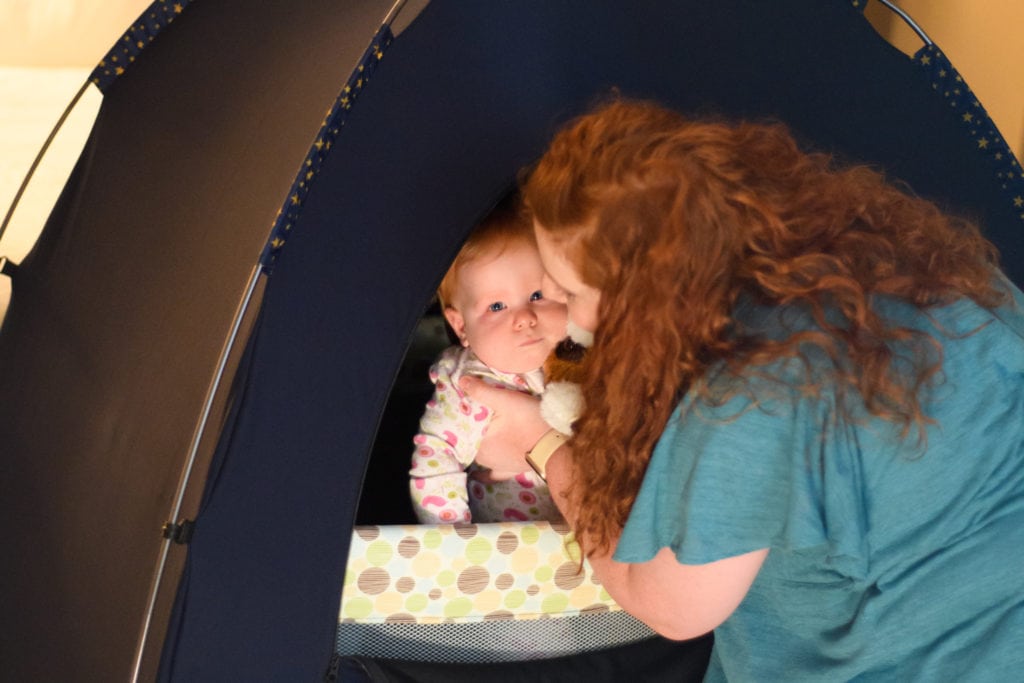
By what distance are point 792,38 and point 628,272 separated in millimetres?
666

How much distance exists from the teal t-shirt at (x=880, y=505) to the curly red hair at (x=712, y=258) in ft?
0.08

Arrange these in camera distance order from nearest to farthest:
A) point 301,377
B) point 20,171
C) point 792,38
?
point 301,377, point 792,38, point 20,171

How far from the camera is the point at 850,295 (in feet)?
2.79

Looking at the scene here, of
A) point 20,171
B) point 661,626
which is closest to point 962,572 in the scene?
point 661,626

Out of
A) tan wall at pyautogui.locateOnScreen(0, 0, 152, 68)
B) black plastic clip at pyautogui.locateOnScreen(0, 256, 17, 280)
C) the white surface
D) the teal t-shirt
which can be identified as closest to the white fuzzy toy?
the teal t-shirt

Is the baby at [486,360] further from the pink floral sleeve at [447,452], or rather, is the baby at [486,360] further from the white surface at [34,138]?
the white surface at [34,138]

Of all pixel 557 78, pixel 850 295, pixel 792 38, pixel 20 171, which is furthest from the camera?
pixel 20 171

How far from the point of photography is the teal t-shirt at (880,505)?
843 mm

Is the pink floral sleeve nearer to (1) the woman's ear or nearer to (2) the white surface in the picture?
(1) the woman's ear

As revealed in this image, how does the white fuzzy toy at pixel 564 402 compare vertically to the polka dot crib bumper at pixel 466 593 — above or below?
above

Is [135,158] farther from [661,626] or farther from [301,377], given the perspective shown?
[661,626]

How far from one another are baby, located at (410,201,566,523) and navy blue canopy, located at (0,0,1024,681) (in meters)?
0.09

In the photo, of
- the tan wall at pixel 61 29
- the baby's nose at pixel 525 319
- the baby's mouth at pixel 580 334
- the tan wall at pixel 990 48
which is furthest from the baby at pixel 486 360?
the tan wall at pixel 61 29

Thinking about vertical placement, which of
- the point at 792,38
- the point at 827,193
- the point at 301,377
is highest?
the point at 792,38
